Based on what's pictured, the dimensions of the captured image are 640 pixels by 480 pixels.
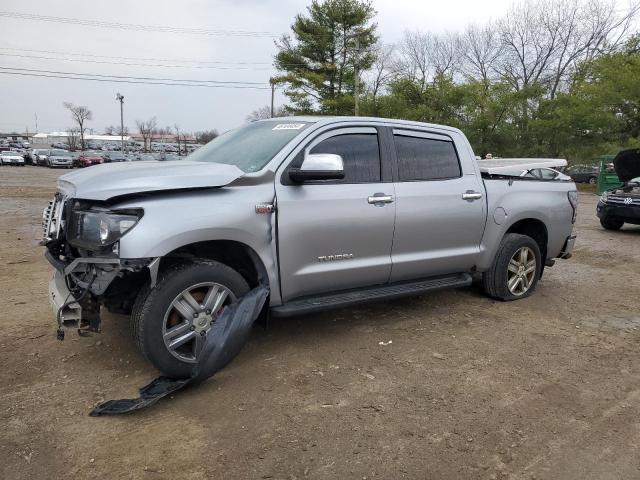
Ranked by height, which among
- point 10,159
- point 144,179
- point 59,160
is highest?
point 10,159

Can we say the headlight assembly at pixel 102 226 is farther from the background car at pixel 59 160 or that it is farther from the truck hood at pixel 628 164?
the background car at pixel 59 160

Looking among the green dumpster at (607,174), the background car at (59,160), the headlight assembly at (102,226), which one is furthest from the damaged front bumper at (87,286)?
the background car at (59,160)

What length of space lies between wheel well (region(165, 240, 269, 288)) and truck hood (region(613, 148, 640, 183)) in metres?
11.4

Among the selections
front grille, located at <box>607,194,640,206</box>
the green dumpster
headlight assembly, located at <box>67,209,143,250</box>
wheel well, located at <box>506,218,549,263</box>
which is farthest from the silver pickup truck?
the green dumpster

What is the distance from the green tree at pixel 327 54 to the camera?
34.1m

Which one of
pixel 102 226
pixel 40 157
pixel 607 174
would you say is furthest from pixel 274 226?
pixel 40 157

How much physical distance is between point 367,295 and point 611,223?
32.9ft

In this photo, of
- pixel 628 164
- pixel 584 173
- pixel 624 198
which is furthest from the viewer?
pixel 584 173

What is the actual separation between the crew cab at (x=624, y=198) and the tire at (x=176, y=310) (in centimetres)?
1055

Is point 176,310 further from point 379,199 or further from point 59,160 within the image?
point 59,160

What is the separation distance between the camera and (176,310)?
11.1 feet

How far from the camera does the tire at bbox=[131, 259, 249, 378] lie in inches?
128

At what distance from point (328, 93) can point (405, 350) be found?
32.6m

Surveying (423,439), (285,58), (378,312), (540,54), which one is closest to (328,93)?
(285,58)
